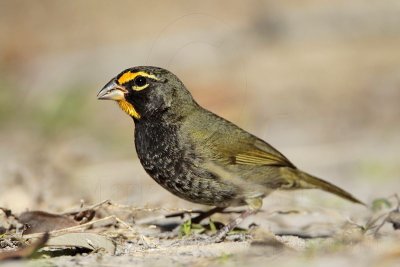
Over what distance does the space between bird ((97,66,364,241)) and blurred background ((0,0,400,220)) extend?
0.50m

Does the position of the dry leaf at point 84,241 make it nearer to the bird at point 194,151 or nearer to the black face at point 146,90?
the bird at point 194,151

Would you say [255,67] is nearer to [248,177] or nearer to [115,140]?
[115,140]

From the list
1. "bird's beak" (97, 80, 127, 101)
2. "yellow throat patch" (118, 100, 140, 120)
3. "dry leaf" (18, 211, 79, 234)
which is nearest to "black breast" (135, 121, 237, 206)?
"yellow throat patch" (118, 100, 140, 120)

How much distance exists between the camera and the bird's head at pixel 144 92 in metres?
5.61

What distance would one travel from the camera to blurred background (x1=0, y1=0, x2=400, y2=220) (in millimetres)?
7281

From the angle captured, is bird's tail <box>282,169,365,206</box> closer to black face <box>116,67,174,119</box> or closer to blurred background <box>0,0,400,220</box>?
blurred background <box>0,0,400,220</box>

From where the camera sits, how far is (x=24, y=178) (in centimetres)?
633

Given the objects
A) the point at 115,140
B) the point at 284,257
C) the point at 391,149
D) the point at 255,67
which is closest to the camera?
the point at 284,257

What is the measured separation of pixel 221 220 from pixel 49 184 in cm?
139

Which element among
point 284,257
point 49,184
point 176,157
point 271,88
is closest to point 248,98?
point 271,88

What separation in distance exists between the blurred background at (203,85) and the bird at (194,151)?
0.50m

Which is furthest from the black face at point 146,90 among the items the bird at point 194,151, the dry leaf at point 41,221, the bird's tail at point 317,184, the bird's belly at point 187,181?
the bird's tail at point 317,184

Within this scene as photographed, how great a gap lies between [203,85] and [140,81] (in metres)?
5.92

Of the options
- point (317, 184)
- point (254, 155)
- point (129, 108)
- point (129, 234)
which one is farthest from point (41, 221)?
point (317, 184)
